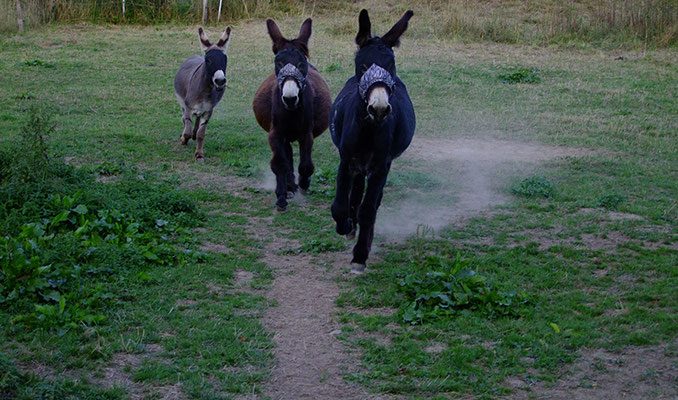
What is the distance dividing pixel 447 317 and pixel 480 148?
559 cm

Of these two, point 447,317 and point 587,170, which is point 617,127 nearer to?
point 587,170

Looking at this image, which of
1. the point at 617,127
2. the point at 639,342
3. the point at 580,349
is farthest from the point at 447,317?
the point at 617,127

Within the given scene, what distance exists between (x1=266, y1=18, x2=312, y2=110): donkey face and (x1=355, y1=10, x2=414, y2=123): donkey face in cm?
127

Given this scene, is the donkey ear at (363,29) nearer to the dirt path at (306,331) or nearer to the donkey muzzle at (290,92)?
the donkey muzzle at (290,92)

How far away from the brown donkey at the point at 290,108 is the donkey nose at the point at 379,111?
172 cm

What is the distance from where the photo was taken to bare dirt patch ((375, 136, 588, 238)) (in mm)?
7141

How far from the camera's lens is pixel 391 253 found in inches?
242

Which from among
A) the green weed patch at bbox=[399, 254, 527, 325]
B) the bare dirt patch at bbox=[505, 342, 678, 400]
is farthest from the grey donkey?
the bare dirt patch at bbox=[505, 342, 678, 400]

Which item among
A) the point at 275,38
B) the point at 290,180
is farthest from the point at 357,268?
the point at 275,38

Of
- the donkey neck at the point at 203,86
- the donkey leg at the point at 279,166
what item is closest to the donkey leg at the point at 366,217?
the donkey leg at the point at 279,166

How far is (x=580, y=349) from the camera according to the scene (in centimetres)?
423

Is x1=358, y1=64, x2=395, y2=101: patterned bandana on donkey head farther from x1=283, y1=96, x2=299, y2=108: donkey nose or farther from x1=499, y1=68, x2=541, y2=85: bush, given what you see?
x1=499, y1=68, x2=541, y2=85: bush

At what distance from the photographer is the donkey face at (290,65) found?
659 centimetres

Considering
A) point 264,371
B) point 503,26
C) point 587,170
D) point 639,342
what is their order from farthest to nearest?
point 503,26 → point 587,170 → point 639,342 → point 264,371
